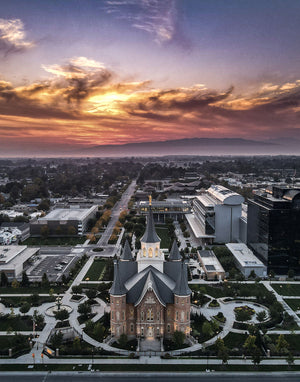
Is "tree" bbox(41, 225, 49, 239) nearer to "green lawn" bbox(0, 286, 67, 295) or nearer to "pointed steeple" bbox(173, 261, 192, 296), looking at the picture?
"green lawn" bbox(0, 286, 67, 295)

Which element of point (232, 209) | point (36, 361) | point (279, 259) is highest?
point (232, 209)

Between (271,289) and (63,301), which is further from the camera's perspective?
(271,289)

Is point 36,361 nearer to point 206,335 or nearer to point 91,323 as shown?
point 91,323

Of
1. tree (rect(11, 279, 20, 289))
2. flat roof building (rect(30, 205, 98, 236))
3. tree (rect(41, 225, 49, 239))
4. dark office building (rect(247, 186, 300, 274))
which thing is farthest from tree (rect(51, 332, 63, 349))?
tree (rect(41, 225, 49, 239))

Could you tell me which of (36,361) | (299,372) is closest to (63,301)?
(36,361)

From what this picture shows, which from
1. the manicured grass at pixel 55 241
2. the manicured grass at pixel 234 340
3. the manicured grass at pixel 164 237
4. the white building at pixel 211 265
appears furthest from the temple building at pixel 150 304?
the manicured grass at pixel 55 241
